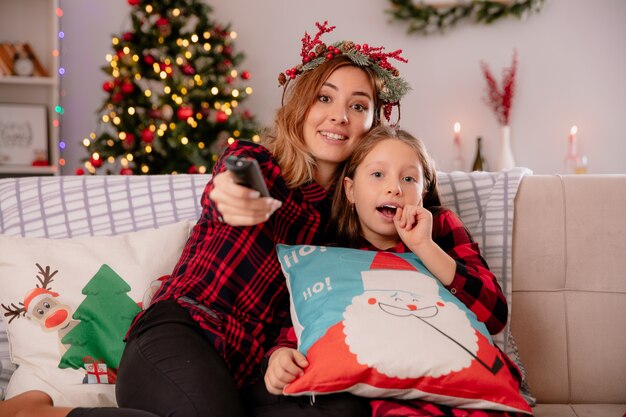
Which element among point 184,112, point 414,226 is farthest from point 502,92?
point 414,226

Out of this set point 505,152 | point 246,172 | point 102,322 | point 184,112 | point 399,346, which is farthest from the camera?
point 505,152

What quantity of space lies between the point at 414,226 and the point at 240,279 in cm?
42

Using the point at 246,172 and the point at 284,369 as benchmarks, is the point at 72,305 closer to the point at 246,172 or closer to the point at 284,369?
the point at 284,369

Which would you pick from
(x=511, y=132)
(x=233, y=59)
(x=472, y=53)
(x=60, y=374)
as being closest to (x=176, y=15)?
(x=233, y=59)

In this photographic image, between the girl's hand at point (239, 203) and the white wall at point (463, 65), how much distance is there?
3150mm

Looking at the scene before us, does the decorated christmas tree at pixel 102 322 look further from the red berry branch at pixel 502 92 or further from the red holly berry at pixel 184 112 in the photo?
the red berry branch at pixel 502 92

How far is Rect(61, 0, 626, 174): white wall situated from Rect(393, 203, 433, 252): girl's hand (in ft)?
9.39

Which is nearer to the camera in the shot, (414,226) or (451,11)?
(414,226)

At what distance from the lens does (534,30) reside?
4.03 m

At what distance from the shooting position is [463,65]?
411 cm

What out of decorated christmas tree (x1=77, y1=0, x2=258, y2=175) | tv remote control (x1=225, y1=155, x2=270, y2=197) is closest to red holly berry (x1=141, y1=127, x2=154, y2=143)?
decorated christmas tree (x1=77, y1=0, x2=258, y2=175)

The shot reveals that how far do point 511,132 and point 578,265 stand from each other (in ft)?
8.42

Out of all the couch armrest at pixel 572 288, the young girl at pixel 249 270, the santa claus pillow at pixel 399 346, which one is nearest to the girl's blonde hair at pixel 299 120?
the young girl at pixel 249 270

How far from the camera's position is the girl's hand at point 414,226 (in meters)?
1.37
